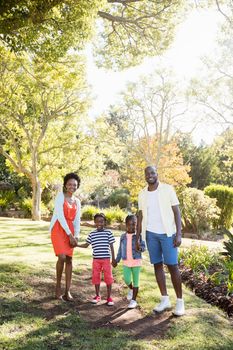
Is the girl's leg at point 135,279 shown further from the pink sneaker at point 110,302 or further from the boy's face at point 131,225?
the boy's face at point 131,225

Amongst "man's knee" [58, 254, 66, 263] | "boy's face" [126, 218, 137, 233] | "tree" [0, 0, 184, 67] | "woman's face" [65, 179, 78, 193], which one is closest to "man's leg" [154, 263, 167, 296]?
"boy's face" [126, 218, 137, 233]

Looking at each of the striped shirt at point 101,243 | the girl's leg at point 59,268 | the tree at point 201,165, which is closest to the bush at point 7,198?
the tree at point 201,165

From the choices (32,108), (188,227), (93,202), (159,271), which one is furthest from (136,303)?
(93,202)

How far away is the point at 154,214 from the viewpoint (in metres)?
5.74

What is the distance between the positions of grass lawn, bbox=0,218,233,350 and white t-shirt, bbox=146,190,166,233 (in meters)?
1.22

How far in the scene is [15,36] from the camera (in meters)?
8.12

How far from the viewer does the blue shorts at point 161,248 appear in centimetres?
562

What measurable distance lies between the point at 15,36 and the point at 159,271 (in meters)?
5.32

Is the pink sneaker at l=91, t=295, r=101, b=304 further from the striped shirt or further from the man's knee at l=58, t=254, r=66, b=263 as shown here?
the man's knee at l=58, t=254, r=66, b=263

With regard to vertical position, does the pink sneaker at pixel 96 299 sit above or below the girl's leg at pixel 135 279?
below

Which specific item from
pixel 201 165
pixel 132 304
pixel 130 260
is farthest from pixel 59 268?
pixel 201 165

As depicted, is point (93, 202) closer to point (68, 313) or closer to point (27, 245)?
point (27, 245)

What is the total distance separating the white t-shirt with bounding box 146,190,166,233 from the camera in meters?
5.68

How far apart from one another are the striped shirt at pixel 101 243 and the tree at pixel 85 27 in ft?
12.2
